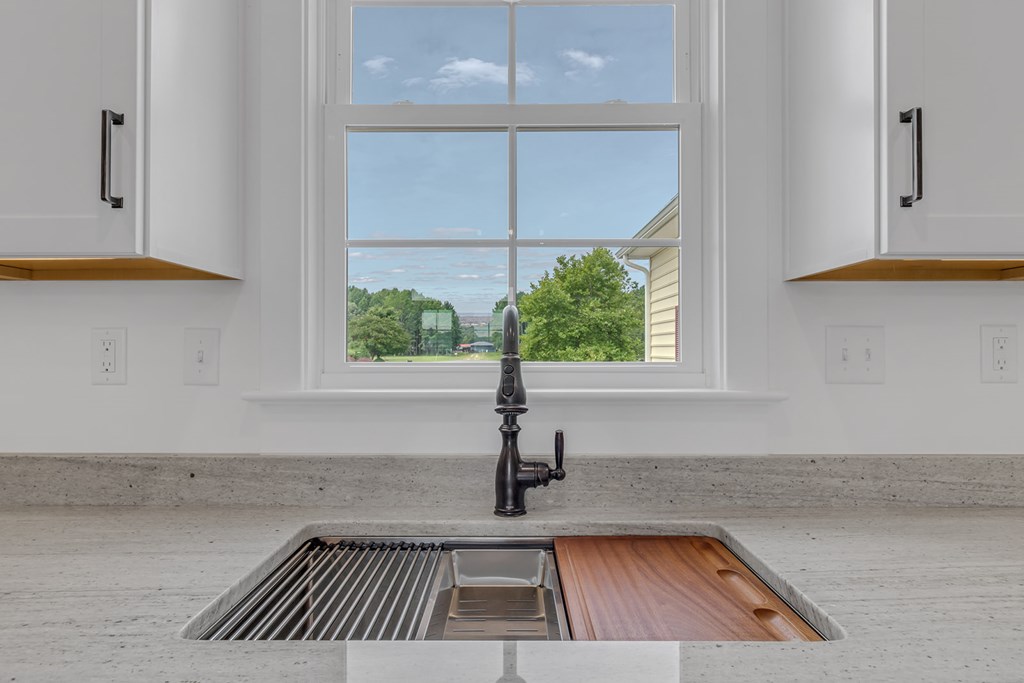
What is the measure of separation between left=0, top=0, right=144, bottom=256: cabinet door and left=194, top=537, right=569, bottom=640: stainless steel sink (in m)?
0.61

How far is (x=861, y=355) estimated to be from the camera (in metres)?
1.37

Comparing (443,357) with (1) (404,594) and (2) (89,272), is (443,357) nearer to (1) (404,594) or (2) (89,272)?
(1) (404,594)

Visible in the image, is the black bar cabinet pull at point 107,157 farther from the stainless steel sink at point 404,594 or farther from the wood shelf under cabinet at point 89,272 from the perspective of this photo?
the stainless steel sink at point 404,594

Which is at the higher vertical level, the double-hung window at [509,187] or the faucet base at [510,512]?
the double-hung window at [509,187]

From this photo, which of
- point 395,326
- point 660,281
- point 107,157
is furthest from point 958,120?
point 107,157

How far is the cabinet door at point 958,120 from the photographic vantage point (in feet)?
3.29

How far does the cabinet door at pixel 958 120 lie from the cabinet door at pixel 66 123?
1.23 meters

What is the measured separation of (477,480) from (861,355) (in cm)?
89

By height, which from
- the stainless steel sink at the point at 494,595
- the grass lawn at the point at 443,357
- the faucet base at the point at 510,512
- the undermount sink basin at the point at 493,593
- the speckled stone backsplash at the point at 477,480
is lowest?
the stainless steel sink at the point at 494,595

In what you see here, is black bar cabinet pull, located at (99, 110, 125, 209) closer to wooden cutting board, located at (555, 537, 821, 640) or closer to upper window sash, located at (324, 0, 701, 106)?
upper window sash, located at (324, 0, 701, 106)

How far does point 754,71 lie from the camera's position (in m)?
1.37

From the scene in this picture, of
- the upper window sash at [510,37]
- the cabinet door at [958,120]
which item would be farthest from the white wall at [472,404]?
the cabinet door at [958,120]

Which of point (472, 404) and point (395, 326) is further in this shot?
point (395, 326)

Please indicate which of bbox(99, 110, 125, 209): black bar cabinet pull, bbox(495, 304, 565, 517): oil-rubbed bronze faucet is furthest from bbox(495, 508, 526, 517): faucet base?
bbox(99, 110, 125, 209): black bar cabinet pull
